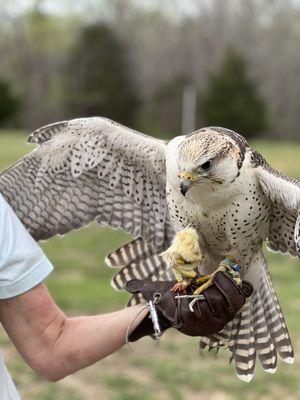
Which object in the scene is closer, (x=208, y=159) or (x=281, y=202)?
(x=208, y=159)

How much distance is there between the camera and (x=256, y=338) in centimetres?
346

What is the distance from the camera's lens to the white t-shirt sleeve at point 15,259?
244cm

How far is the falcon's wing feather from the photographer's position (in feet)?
9.72

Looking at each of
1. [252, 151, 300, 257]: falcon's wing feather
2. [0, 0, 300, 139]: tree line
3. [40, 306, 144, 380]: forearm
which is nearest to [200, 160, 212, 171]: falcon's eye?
[252, 151, 300, 257]: falcon's wing feather

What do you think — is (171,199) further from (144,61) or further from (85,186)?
(144,61)

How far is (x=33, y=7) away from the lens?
46531 mm

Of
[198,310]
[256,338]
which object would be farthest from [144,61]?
[198,310]

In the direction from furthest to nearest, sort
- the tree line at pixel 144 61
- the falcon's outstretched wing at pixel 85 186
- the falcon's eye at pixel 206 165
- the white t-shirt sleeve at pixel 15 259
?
1. the tree line at pixel 144 61
2. the falcon's outstretched wing at pixel 85 186
3. the falcon's eye at pixel 206 165
4. the white t-shirt sleeve at pixel 15 259

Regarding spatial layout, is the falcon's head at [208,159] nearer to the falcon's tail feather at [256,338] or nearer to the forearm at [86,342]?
the forearm at [86,342]

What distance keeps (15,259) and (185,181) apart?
2.57ft

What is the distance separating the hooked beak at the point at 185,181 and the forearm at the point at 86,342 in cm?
53

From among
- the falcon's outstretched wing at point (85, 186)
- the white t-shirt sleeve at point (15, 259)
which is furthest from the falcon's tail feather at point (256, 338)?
the white t-shirt sleeve at point (15, 259)

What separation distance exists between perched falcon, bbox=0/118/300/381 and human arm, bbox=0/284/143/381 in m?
0.67

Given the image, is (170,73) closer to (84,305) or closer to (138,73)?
(138,73)
